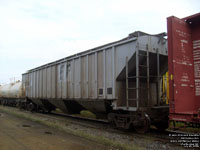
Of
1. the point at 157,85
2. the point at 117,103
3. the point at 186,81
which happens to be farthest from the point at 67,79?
the point at 186,81

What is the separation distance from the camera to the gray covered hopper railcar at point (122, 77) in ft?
25.6

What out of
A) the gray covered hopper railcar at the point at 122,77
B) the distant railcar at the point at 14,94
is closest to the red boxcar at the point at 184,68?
the gray covered hopper railcar at the point at 122,77

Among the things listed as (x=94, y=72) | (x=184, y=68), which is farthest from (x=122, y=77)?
(x=184, y=68)

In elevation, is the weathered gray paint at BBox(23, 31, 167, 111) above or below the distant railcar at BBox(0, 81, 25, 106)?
above

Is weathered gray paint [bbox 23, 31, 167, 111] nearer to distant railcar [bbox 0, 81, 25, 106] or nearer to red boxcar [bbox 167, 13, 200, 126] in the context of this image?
red boxcar [bbox 167, 13, 200, 126]

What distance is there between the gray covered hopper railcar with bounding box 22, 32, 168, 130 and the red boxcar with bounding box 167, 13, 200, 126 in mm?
1891

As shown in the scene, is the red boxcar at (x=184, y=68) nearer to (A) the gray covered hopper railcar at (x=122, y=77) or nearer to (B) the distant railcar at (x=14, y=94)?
(A) the gray covered hopper railcar at (x=122, y=77)

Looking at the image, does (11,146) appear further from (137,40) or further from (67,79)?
(67,79)

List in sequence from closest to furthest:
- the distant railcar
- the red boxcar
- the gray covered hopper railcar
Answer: the red boxcar < the gray covered hopper railcar < the distant railcar

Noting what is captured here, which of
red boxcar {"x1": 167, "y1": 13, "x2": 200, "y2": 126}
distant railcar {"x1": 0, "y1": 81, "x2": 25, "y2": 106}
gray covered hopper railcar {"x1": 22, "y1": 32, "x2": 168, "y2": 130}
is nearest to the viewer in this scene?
red boxcar {"x1": 167, "y1": 13, "x2": 200, "y2": 126}

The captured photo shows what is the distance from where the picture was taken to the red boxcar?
566cm

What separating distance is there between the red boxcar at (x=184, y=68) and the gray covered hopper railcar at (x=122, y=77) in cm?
189

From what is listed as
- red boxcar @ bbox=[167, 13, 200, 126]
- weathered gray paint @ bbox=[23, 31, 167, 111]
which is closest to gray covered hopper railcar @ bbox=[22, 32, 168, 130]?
weathered gray paint @ bbox=[23, 31, 167, 111]

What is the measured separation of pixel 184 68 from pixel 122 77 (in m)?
3.11
